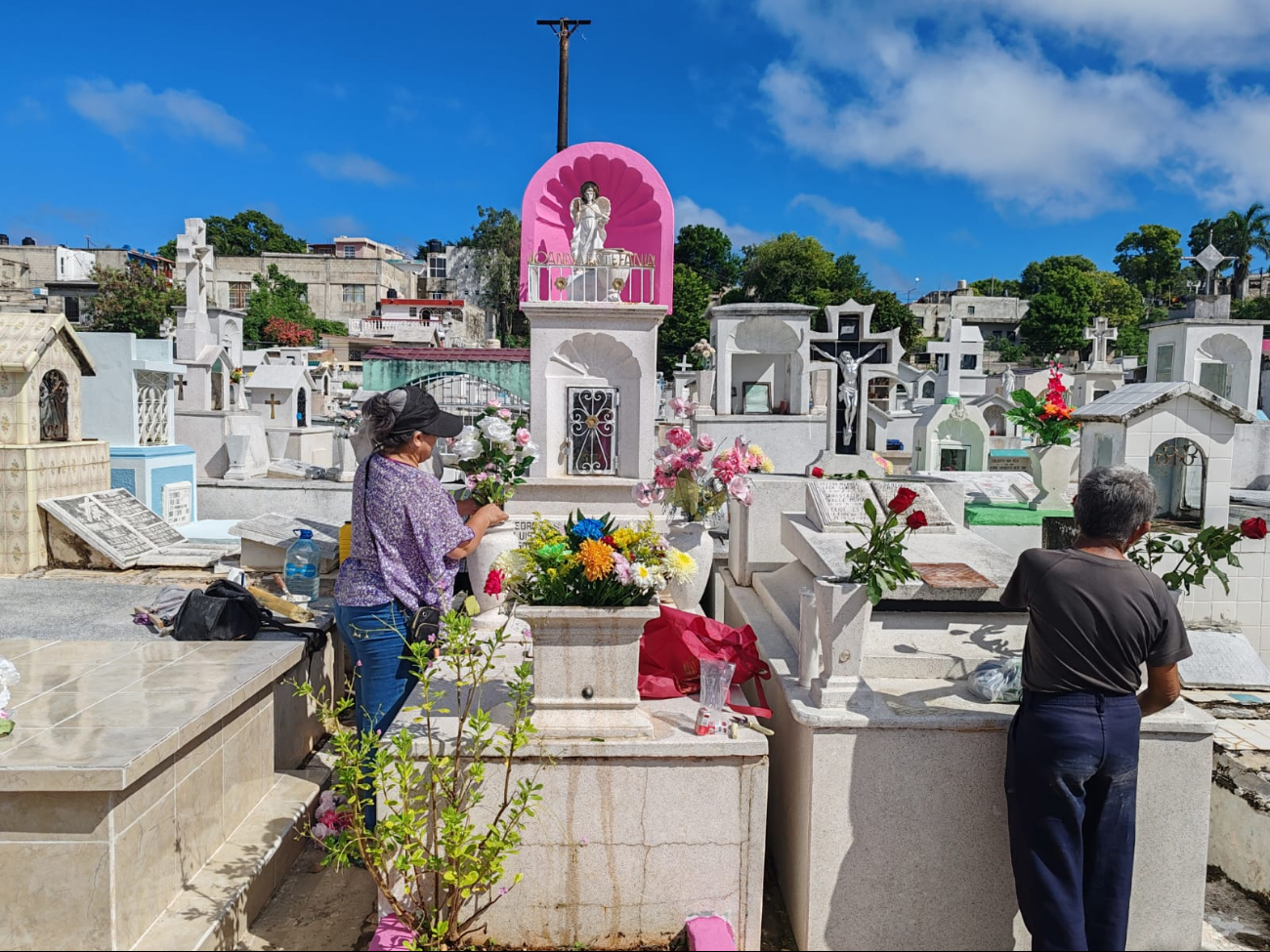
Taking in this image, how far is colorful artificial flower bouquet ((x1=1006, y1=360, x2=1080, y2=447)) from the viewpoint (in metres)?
8.91

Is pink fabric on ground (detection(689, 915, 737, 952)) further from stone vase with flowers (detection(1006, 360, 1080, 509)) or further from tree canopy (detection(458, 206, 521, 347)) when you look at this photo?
tree canopy (detection(458, 206, 521, 347))

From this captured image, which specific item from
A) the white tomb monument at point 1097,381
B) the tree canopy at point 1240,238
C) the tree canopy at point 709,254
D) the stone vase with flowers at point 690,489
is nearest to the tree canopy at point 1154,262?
the tree canopy at point 1240,238

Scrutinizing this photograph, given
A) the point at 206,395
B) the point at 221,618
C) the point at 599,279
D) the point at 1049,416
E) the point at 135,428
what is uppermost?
the point at 599,279

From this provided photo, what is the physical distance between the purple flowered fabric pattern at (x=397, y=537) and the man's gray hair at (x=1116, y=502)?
2448 mm

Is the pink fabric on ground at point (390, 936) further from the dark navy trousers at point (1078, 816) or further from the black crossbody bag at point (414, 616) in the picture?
the dark navy trousers at point (1078, 816)

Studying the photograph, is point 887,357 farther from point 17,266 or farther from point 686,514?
point 17,266

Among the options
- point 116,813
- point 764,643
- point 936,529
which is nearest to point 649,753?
point 764,643

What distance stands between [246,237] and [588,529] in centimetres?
6777

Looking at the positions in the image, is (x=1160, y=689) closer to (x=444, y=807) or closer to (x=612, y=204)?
(x=444, y=807)

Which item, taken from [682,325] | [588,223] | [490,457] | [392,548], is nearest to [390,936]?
[392,548]

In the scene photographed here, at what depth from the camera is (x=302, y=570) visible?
6039 millimetres

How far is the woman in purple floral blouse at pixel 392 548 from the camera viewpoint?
3.50 meters

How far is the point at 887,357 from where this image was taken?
65.5 ft

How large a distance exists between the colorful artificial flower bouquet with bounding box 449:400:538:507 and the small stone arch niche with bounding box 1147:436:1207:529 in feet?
19.4
